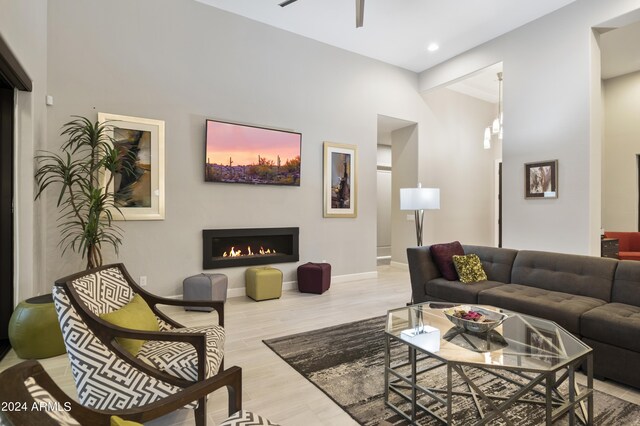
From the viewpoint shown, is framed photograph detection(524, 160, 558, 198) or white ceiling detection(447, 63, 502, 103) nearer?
framed photograph detection(524, 160, 558, 198)

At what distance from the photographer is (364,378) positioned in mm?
2381

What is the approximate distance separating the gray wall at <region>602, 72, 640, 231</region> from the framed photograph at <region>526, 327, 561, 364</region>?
617 centimetres

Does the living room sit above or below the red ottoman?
above

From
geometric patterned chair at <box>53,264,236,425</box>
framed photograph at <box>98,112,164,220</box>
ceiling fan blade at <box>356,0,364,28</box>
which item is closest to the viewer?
geometric patterned chair at <box>53,264,236,425</box>

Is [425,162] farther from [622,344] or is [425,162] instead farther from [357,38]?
[622,344]

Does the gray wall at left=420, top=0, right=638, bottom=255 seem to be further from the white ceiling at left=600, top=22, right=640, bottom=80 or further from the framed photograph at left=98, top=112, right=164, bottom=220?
the framed photograph at left=98, top=112, right=164, bottom=220

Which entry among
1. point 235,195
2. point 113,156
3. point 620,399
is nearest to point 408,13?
point 235,195

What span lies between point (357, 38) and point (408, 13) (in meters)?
0.94

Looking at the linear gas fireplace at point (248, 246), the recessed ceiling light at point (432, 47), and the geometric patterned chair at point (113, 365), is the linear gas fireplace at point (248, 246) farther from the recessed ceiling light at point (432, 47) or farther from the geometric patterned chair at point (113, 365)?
the recessed ceiling light at point (432, 47)

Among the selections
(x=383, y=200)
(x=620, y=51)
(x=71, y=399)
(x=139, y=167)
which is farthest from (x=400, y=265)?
(x=71, y=399)

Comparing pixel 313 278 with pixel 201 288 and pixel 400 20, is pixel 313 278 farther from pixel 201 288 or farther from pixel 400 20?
pixel 400 20

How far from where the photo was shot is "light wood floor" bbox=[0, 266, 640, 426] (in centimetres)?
199

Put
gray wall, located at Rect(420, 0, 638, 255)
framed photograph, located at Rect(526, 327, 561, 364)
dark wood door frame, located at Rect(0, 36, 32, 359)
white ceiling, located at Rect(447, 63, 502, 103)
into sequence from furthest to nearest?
white ceiling, located at Rect(447, 63, 502, 103), gray wall, located at Rect(420, 0, 638, 255), dark wood door frame, located at Rect(0, 36, 32, 359), framed photograph, located at Rect(526, 327, 561, 364)

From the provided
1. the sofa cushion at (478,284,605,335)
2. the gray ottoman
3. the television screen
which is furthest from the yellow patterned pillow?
the gray ottoman
